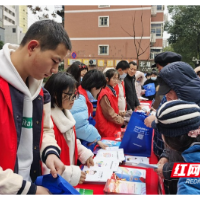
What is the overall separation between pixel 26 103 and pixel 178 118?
66 centimetres

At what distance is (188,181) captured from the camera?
0.84 meters

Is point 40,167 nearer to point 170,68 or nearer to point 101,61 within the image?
point 170,68

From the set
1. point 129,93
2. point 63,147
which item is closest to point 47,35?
point 63,147

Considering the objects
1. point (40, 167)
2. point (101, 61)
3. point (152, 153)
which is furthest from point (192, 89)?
point (101, 61)

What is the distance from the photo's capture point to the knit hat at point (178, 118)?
90 cm

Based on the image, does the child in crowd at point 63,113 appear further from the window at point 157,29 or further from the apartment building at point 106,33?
the window at point 157,29

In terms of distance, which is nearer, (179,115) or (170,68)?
(179,115)

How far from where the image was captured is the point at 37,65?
91cm

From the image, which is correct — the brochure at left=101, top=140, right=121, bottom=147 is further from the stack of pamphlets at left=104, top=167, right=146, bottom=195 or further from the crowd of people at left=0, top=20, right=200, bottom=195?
the crowd of people at left=0, top=20, right=200, bottom=195

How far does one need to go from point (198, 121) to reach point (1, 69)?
847 millimetres

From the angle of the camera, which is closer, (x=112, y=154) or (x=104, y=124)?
(x=112, y=154)

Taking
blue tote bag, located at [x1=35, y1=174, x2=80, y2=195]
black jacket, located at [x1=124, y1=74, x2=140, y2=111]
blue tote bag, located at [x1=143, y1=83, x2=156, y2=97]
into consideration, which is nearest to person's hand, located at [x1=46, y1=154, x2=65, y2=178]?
blue tote bag, located at [x1=35, y1=174, x2=80, y2=195]

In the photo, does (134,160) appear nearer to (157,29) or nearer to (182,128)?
(182,128)
